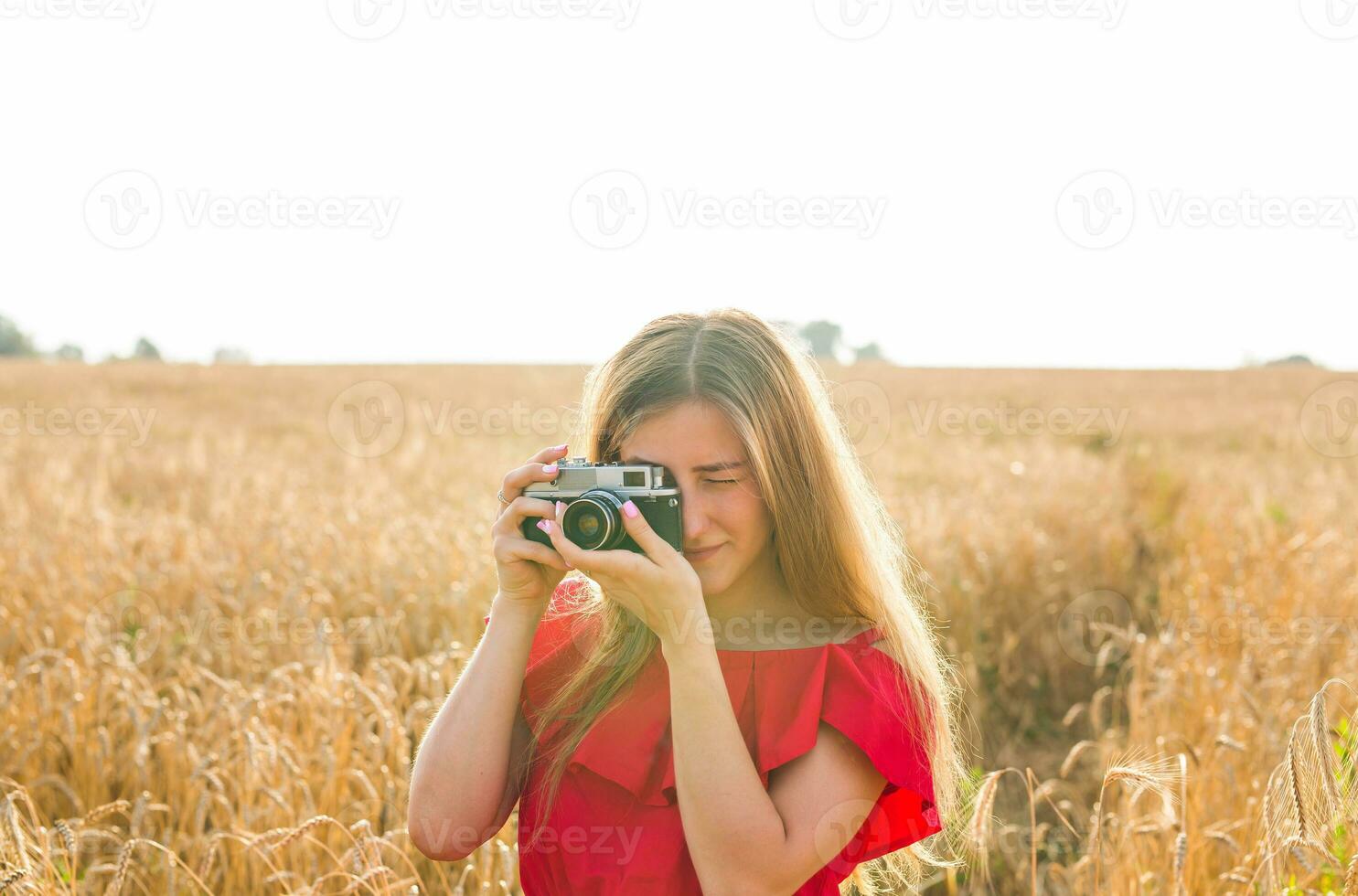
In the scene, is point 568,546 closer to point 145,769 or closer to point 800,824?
point 800,824

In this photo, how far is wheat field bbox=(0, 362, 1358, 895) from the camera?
2.18 m

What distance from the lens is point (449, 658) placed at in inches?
132

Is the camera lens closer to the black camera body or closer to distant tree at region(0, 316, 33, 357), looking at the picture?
the black camera body

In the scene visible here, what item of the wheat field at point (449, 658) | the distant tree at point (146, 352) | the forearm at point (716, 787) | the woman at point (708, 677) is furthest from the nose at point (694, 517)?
the distant tree at point (146, 352)

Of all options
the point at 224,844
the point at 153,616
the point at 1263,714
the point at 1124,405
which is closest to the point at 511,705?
the point at 224,844

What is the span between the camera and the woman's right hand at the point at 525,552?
5.07 feet

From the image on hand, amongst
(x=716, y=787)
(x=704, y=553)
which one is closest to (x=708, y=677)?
(x=716, y=787)

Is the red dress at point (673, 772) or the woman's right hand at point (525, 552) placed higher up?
the woman's right hand at point (525, 552)

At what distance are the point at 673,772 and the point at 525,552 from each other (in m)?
0.43

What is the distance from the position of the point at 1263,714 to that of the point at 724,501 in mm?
2360

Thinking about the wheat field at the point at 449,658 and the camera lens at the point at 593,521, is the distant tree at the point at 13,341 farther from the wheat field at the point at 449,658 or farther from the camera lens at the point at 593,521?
the camera lens at the point at 593,521

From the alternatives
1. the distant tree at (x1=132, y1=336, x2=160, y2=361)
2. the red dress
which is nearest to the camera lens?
the red dress

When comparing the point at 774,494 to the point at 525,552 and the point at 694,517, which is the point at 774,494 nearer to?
the point at 694,517

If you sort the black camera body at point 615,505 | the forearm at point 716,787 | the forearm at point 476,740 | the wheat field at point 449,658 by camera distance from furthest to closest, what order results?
the wheat field at point 449,658, the forearm at point 476,740, the black camera body at point 615,505, the forearm at point 716,787
